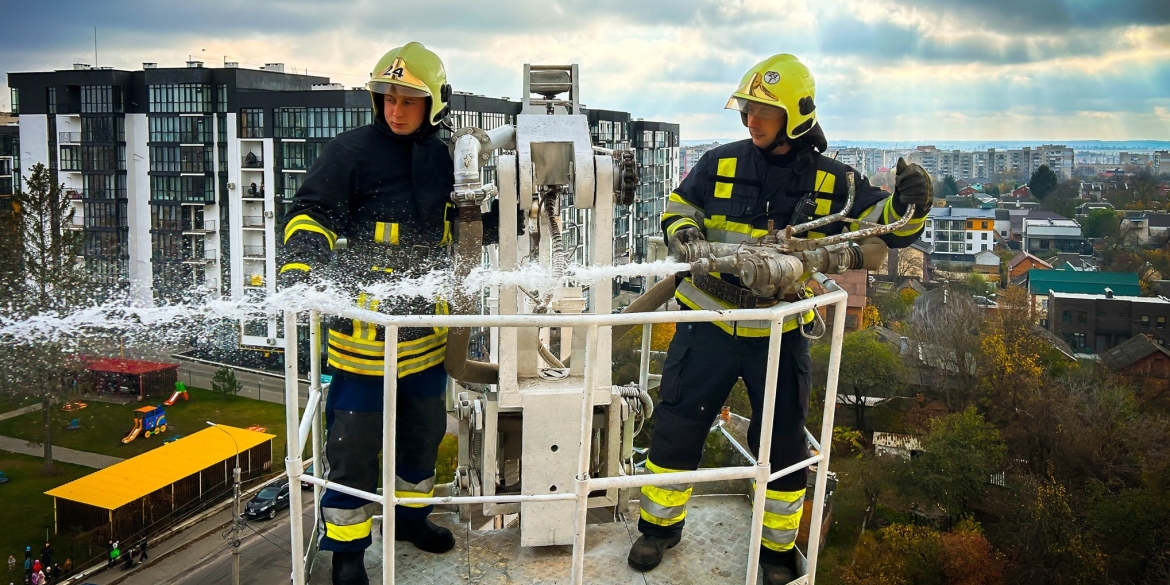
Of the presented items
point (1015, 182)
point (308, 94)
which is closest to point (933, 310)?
point (308, 94)

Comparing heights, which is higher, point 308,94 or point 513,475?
point 308,94

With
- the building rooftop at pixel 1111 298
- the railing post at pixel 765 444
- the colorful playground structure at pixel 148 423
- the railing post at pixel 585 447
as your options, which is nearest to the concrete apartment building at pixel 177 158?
the colorful playground structure at pixel 148 423

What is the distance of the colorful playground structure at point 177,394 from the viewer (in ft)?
140

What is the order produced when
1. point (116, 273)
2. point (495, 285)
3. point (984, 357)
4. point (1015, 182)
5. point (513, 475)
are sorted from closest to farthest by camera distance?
point (495, 285)
point (513, 475)
point (984, 357)
point (116, 273)
point (1015, 182)

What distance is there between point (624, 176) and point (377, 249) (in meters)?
1.47

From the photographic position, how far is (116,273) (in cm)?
4762

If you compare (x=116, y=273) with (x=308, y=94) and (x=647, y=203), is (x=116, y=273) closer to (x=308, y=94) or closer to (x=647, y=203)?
(x=308, y=94)

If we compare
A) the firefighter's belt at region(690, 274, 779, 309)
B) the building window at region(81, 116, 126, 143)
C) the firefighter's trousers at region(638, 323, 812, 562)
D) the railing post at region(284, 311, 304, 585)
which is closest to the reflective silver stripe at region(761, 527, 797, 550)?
the firefighter's trousers at region(638, 323, 812, 562)

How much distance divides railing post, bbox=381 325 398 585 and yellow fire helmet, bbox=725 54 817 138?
104 inches

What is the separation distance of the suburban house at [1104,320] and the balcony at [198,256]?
43.3 meters

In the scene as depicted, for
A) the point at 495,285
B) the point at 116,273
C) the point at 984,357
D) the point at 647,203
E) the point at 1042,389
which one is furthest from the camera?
the point at 647,203

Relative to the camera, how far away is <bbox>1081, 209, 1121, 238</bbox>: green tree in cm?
7519

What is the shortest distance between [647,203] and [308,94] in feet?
81.2

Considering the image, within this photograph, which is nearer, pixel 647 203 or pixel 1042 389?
pixel 1042 389
